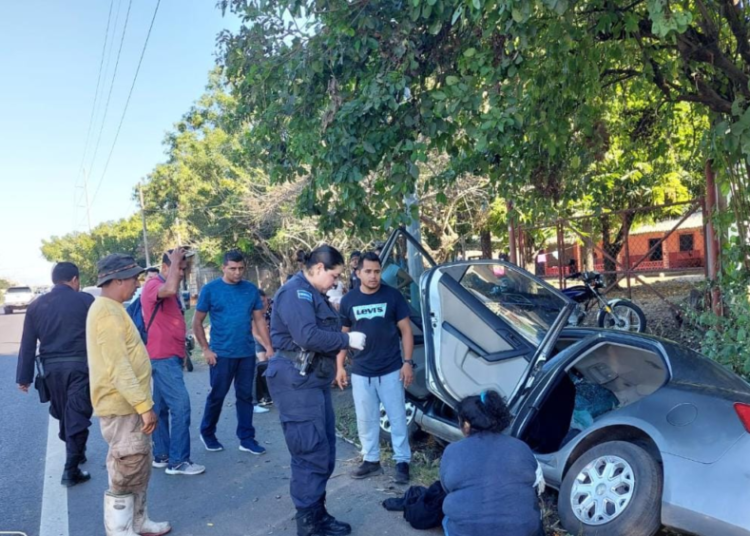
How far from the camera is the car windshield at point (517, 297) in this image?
437 cm

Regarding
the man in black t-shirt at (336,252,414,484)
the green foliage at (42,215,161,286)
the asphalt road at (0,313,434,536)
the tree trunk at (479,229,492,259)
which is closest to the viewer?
the asphalt road at (0,313,434,536)

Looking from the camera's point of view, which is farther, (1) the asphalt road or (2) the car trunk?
(2) the car trunk

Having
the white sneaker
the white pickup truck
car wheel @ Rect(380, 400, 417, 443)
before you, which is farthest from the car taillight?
the white pickup truck

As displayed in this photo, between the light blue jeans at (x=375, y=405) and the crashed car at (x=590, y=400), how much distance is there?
0.34m

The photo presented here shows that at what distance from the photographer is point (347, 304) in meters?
4.87

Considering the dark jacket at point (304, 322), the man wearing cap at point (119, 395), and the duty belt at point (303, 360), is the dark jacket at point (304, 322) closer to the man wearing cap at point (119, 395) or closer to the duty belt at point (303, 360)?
the duty belt at point (303, 360)

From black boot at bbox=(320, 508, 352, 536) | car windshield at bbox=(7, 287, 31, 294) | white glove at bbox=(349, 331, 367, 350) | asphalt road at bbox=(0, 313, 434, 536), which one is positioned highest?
white glove at bbox=(349, 331, 367, 350)

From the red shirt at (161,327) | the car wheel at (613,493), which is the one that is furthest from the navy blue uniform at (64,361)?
the car wheel at (613,493)

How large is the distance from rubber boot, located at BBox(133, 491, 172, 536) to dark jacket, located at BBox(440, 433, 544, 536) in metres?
2.12

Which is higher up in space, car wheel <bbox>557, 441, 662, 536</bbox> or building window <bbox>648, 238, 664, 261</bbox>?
building window <bbox>648, 238, 664, 261</bbox>

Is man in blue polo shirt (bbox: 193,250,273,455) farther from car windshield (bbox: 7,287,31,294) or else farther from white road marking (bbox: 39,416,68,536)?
car windshield (bbox: 7,287,31,294)

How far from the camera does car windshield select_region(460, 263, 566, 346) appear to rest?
437cm

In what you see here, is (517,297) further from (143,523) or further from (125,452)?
(143,523)

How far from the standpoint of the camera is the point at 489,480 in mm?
2783
